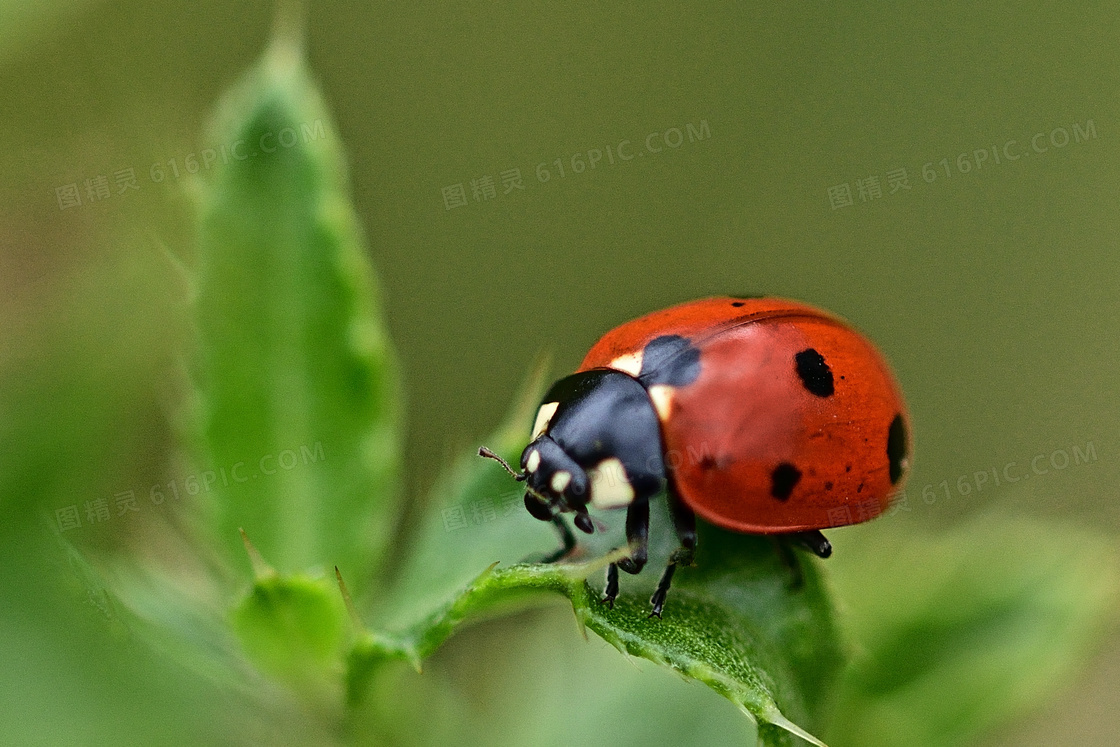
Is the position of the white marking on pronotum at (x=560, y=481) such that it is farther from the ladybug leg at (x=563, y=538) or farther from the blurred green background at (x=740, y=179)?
the blurred green background at (x=740, y=179)

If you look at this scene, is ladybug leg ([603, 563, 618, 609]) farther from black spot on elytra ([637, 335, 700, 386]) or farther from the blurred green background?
the blurred green background

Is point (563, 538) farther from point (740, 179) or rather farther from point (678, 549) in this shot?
point (740, 179)

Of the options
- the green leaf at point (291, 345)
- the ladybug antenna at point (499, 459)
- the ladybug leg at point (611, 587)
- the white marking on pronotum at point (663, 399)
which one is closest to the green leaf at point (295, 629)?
the green leaf at point (291, 345)

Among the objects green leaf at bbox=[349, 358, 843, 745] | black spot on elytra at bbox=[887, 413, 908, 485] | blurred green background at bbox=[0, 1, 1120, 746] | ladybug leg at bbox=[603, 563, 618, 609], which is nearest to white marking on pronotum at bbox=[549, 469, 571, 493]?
green leaf at bbox=[349, 358, 843, 745]

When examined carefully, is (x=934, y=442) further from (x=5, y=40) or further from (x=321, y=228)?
(x=5, y=40)

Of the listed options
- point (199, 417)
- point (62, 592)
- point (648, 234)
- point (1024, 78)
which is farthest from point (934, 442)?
point (62, 592)

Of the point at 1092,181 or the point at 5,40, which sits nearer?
the point at 5,40
